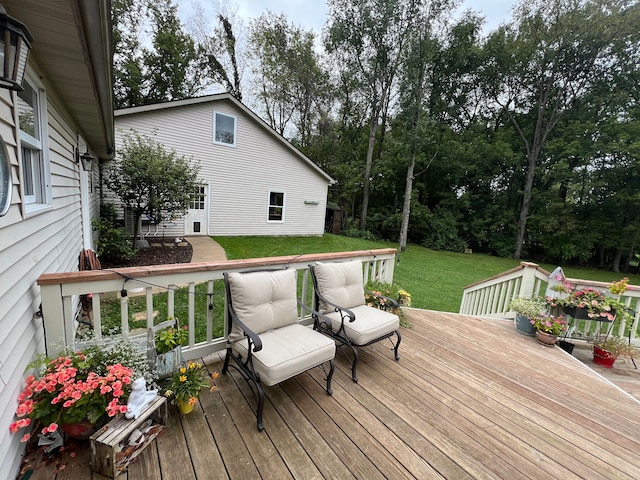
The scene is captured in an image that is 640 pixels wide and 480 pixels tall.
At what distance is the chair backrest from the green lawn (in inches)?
178

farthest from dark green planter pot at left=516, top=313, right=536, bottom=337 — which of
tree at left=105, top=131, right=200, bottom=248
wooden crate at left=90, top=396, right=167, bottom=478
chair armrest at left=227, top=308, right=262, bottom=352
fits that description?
tree at left=105, top=131, right=200, bottom=248

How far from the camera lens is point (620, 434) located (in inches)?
81.1

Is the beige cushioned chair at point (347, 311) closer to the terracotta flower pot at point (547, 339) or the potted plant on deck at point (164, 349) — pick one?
the potted plant on deck at point (164, 349)

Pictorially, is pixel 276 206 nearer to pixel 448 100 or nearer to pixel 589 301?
pixel 589 301

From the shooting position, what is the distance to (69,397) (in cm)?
152

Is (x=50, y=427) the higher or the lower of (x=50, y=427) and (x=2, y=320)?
the lower

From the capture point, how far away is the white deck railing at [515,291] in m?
3.59

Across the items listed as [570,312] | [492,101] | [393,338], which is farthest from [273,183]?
[492,101]

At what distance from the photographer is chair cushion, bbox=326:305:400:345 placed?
102 inches

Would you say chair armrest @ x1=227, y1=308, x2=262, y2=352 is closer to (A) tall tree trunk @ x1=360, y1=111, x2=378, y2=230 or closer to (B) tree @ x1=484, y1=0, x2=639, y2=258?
(A) tall tree trunk @ x1=360, y1=111, x2=378, y2=230

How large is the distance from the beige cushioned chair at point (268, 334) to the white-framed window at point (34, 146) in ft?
5.35

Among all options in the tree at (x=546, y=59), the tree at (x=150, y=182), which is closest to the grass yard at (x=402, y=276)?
the tree at (x=150, y=182)

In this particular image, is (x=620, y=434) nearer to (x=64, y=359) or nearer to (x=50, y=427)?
(x=50, y=427)

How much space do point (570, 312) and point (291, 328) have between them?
355cm
